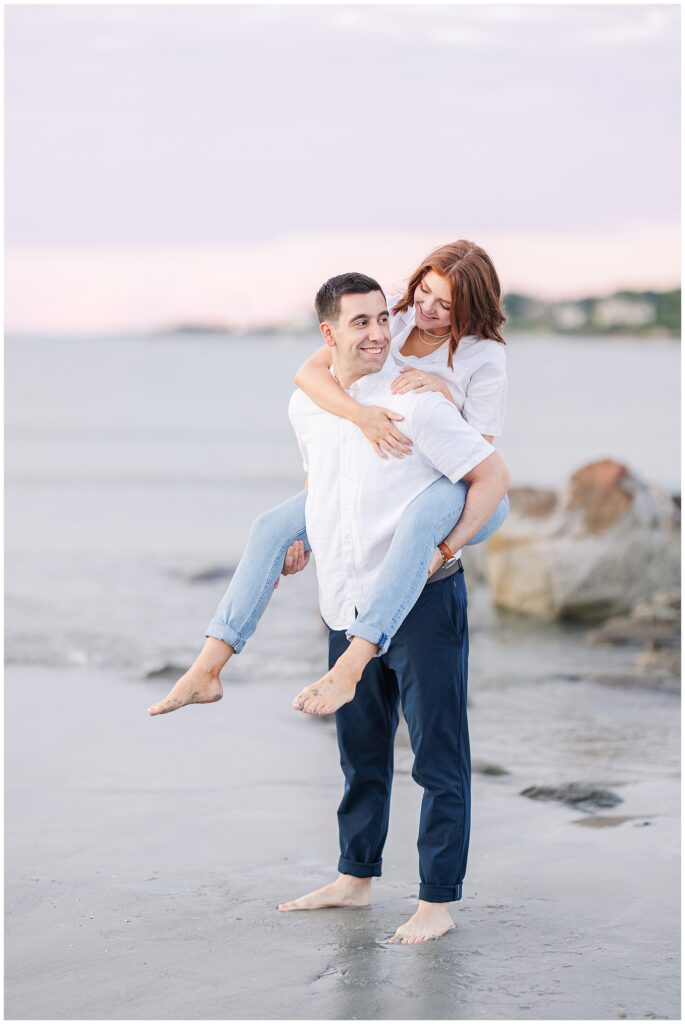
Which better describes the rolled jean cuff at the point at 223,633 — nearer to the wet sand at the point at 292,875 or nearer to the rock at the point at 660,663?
the wet sand at the point at 292,875

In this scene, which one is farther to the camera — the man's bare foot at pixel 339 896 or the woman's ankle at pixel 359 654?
the man's bare foot at pixel 339 896

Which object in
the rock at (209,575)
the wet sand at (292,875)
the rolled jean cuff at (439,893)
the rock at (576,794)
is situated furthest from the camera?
the rock at (209,575)

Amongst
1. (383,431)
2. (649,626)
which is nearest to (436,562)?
(383,431)

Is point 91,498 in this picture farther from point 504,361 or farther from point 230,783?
point 504,361

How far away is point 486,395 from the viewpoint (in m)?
4.52

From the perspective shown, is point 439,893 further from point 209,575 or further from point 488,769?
point 209,575

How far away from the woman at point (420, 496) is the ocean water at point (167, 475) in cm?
434

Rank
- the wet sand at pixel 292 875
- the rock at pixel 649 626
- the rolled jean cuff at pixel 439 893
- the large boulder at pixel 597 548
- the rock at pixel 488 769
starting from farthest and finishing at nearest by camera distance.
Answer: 1. the large boulder at pixel 597 548
2. the rock at pixel 649 626
3. the rock at pixel 488 769
4. the rolled jean cuff at pixel 439 893
5. the wet sand at pixel 292 875

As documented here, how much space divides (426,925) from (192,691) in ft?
3.37

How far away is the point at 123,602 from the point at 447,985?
27.2 feet

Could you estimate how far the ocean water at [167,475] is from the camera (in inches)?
416

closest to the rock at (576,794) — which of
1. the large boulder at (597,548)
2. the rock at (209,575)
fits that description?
the large boulder at (597,548)

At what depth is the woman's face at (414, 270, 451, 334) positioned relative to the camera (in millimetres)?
4375

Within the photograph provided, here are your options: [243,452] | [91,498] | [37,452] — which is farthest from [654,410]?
[91,498]
